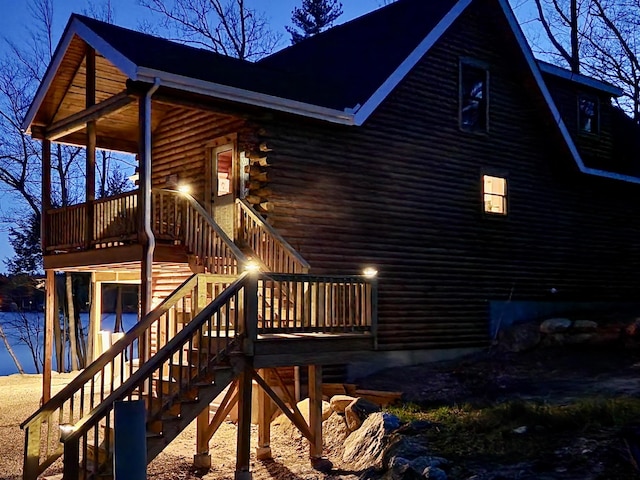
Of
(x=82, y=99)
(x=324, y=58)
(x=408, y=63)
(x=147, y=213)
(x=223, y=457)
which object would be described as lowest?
(x=223, y=457)

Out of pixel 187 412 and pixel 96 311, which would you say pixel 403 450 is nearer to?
pixel 187 412

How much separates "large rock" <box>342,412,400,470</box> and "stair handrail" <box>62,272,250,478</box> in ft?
8.67

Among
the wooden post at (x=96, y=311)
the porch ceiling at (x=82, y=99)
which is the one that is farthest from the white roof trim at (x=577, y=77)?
the wooden post at (x=96, y=311)

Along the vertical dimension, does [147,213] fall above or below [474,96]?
below

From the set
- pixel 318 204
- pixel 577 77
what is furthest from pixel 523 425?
pixel 577 77

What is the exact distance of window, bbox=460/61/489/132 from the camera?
1827 cm

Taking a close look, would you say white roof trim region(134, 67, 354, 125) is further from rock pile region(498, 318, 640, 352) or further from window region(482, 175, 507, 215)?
rock pile region(498, 318, 640, 352)

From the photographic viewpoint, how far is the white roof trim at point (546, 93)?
1816cm

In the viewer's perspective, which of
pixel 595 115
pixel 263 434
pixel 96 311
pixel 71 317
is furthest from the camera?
pixel 71 317

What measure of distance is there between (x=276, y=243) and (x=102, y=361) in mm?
3959

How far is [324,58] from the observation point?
1933 centimetres

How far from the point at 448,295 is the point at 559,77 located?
788cm

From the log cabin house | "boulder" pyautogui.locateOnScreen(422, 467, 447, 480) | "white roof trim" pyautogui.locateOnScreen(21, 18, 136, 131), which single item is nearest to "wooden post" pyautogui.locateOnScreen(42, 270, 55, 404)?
the log cabin house

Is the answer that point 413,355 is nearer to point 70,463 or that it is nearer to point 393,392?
point 393,392
